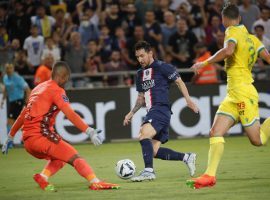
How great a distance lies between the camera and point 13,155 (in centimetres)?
1611

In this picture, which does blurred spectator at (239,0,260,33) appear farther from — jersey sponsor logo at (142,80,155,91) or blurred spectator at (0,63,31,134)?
jersey sponsor logo at (142,80,155,91)

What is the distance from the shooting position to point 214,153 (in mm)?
9438

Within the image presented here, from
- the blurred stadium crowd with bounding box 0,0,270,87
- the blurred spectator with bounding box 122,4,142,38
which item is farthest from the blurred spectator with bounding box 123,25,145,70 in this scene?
the blurred spectator with bounding box 122,4,142,38

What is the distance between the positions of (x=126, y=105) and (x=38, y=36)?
12.2ft

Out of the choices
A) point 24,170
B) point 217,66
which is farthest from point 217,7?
point 24,170

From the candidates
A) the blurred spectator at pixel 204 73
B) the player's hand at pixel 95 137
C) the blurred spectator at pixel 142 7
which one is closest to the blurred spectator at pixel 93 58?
the blurred spectator at pixel 142 7

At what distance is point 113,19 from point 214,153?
11.7 meters

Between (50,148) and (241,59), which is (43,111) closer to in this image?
(50,148)

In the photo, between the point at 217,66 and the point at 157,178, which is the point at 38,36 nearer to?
the point at 217,66

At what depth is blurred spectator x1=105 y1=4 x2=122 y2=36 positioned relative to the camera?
2053 cm

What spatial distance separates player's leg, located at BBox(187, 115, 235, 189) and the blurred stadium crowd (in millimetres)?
8912

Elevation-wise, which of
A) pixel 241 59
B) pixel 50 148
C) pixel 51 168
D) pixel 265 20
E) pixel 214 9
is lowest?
pixel 51 168

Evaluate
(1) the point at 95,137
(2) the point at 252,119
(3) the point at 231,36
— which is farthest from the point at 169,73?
(1) the point at 95,137

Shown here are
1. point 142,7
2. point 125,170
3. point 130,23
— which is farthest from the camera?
point 142,7
